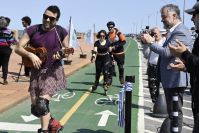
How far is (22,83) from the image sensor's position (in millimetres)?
9711

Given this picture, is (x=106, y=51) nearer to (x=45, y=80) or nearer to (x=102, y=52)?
(x=102, y=52)

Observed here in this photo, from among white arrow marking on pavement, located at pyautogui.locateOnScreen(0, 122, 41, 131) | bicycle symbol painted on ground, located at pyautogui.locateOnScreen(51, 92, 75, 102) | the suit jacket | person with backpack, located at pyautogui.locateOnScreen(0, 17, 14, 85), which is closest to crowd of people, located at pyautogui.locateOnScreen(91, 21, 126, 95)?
bicycle symbol painted on ground, located at pyautogui.locateOnScreen(51, 92, 75, 102)

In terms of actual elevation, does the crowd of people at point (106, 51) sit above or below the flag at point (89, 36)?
below

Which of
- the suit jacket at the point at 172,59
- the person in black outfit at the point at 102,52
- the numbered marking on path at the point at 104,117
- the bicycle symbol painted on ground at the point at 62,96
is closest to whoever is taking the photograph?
the suit jacket at the point at 172,59

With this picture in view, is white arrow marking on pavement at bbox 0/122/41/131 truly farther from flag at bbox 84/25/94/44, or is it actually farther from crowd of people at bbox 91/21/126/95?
flag at bbox 84/25/94/44

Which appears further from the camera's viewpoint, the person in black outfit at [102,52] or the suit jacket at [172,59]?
the person in black outfit at [102,52]

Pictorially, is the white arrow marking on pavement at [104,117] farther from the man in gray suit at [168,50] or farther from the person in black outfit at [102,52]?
the person in black outfit at [102,52]

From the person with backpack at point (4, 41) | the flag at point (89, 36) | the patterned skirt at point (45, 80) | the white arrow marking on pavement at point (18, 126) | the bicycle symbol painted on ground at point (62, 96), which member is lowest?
the white arrow marking on pavement at point (18, 126)

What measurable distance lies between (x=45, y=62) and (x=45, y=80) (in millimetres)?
280

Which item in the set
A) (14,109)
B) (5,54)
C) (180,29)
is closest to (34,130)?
(14,109)

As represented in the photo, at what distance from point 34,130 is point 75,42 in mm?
10319

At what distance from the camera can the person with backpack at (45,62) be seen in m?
4.51

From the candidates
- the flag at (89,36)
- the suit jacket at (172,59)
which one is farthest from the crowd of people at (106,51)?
the flag at (89,36)

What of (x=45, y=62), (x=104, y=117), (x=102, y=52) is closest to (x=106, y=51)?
(x=102, y=52)
